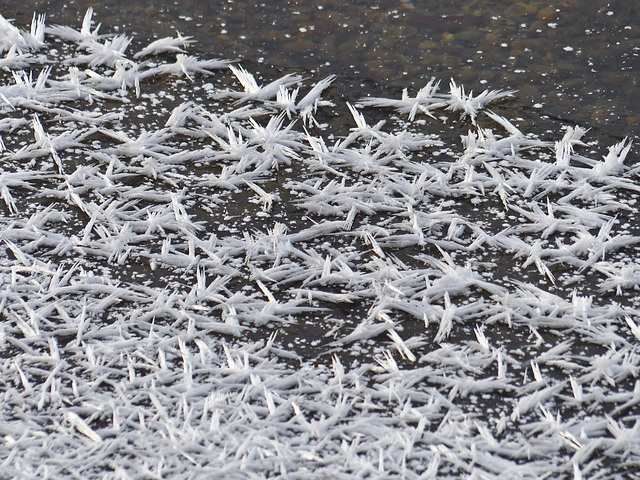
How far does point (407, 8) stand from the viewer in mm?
2611

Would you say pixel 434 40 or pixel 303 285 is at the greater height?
pixel 434 40

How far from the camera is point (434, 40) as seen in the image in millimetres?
2455

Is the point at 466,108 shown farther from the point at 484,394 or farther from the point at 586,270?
the point at 484,394

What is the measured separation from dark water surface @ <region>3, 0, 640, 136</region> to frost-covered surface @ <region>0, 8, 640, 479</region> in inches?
5.2

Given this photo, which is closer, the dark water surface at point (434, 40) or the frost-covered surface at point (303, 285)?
the frost-covered surface at point (303, 285)

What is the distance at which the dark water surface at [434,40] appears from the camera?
2227 mm

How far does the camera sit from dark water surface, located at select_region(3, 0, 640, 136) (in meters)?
2.23

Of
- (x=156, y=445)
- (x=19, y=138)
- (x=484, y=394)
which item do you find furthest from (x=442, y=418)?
(x=19, y=138)

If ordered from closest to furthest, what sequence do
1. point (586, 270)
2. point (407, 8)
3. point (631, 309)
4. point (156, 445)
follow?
point (156, 445), point (631, 309), point (586, 270), point (407, 8)

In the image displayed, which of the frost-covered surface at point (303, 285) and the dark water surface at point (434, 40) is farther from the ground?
the dark water surface at point (434, 40)

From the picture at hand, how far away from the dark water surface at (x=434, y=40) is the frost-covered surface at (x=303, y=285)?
0.44ft

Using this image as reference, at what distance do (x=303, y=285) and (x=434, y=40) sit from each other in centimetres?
122

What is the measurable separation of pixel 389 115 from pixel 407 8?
670 millimetres

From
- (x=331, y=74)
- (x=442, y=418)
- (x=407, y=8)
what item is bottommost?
(x=442, y=418)
